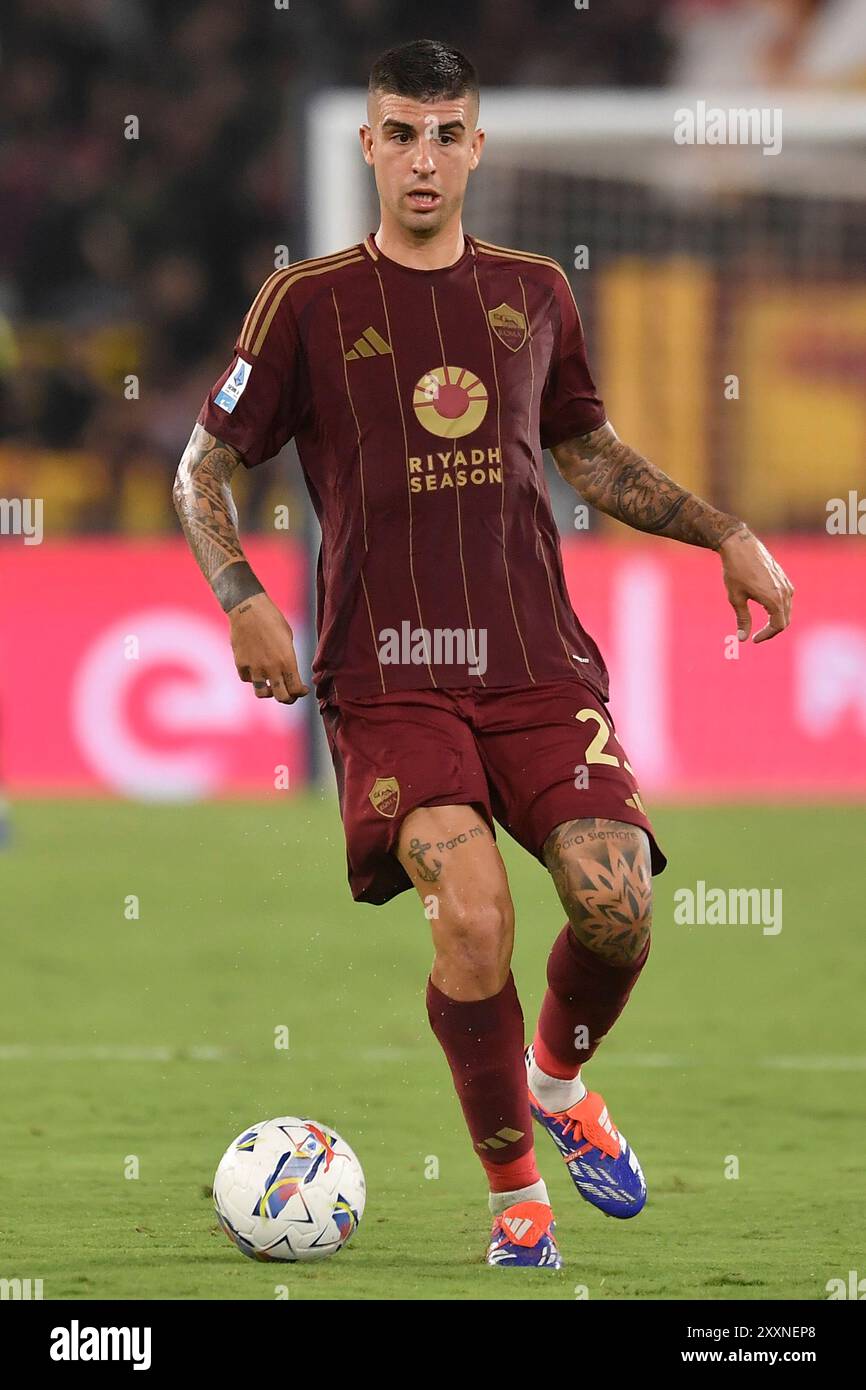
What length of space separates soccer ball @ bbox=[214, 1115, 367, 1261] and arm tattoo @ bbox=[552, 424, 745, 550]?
137cm

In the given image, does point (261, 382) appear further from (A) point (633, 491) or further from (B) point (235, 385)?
(A) point (633, 491)

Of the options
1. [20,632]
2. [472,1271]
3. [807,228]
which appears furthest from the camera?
[807,228]

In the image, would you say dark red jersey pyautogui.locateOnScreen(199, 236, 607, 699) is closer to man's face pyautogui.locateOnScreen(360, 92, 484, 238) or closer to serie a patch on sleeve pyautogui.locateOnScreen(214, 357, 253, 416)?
serie a patch on sleeve pyautogui.locateOnScreen(214, 357, 253, 416)

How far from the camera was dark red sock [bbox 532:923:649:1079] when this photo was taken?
4.52m

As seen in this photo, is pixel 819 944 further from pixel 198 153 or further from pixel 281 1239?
pixel 198 153

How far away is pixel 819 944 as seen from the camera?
837 centimetres

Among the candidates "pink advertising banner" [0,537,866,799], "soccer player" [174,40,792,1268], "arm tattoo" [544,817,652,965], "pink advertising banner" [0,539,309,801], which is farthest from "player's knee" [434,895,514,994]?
"pink advertising banner" [0,539,309,801]

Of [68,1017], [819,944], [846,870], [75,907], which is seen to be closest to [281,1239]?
[68,1017]

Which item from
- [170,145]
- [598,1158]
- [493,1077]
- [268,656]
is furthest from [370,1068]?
[170,145]

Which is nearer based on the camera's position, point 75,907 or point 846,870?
point 75,907

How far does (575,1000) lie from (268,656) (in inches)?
39.0

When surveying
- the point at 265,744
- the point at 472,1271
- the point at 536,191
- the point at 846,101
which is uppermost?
the point at 846,101

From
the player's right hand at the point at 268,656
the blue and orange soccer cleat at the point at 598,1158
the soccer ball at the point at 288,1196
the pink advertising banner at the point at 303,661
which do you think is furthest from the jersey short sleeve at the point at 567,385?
the pink advertising banner at the point at 303,661

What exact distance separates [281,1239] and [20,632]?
8.48m
